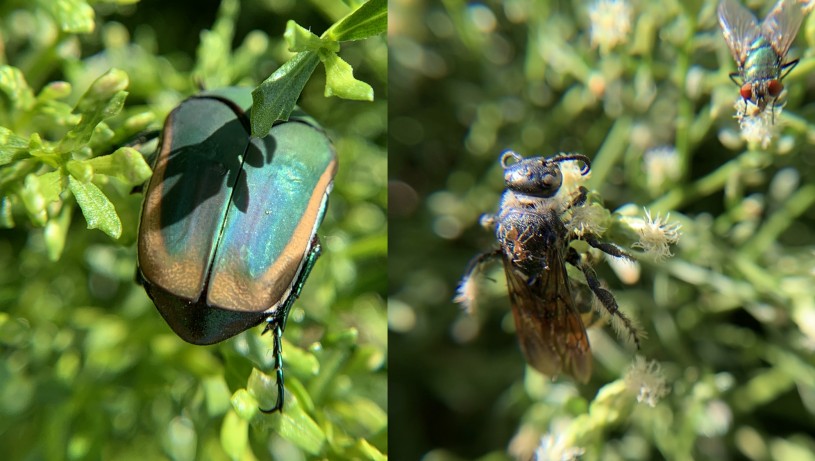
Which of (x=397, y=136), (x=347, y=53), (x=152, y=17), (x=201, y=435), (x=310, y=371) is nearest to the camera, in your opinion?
(x=310, y=371)

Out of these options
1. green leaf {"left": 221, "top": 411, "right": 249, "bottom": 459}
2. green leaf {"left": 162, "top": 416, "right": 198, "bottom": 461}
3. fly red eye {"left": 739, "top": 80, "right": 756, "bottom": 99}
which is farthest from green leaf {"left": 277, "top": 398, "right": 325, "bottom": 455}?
fly red eye {"left": 739, "top": 80, "right": 756, "bottom": 99}

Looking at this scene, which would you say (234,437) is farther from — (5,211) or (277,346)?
(5,211)

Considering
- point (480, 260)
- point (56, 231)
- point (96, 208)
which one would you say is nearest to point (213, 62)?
point (56, 231)

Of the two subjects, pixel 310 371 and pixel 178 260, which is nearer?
pixel 178 260


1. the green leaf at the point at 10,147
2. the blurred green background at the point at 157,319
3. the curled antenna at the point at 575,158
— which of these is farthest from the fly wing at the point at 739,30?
the green leaf at the point at 10,147

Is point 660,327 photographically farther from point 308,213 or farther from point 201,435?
point 201,435

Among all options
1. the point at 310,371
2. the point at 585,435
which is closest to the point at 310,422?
the point at 310,371

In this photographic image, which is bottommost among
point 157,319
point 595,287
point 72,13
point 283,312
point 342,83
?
point 157,319

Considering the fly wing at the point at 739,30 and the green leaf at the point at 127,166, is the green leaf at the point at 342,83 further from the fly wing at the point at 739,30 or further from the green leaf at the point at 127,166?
the fly wing at the point at 739,30

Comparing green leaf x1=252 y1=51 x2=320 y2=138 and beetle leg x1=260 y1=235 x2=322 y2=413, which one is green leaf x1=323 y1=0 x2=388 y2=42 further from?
beetle leg x1=260 y1=235 x2=322 y2=413
